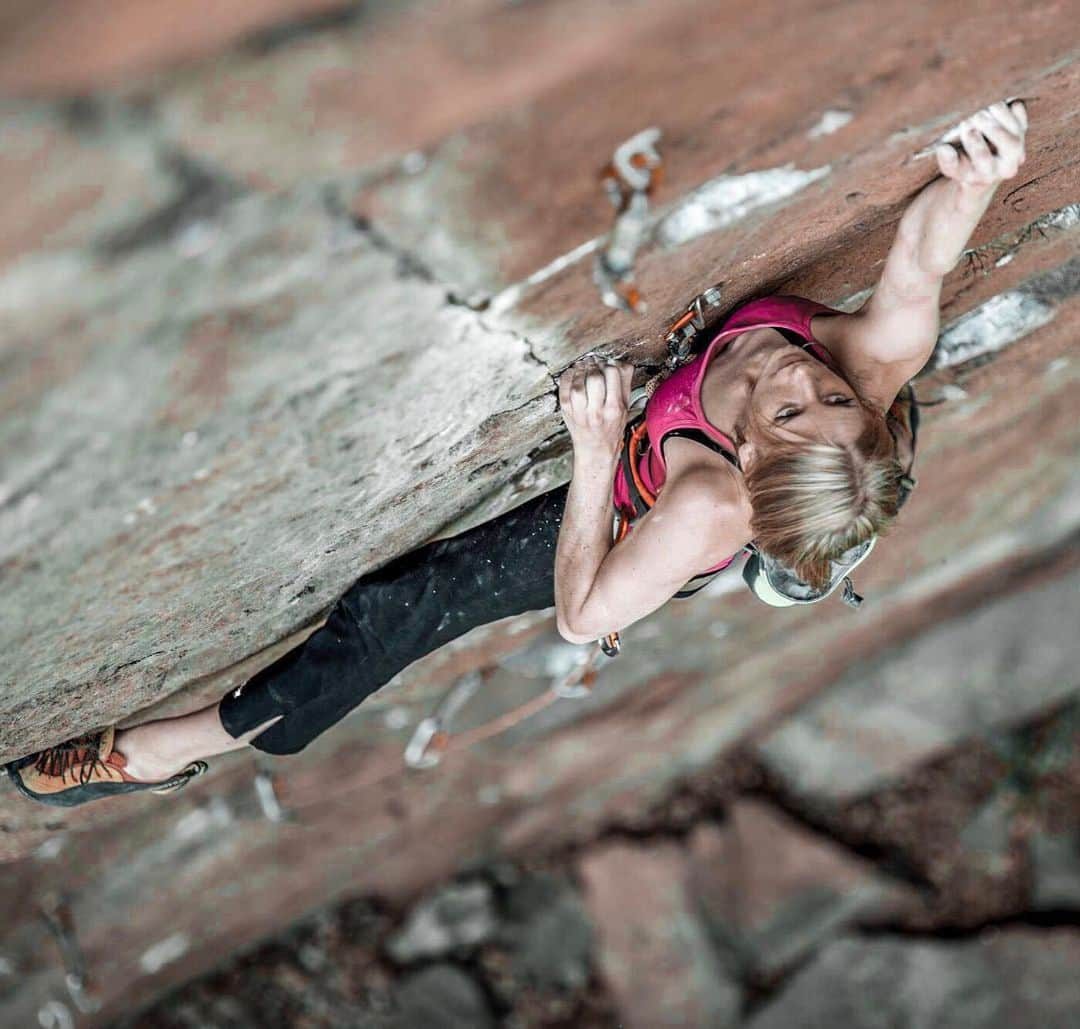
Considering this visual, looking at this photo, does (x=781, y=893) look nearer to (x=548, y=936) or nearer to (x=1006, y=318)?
(x=548, y=936)

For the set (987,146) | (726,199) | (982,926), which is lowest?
(982,926)

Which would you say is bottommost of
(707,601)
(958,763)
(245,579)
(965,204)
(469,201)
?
(958,763)

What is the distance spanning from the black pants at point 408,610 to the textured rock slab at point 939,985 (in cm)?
356

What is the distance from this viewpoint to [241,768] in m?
3.85

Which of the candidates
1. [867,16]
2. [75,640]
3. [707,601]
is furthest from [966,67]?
[707,601]

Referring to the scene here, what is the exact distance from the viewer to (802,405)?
6.28ft

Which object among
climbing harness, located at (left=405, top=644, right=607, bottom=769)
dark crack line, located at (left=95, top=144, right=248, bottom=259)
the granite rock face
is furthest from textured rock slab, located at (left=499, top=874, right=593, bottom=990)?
dark crack line, located at (left=95, top=144, right=248, bottom=259)

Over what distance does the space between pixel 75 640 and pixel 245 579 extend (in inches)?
14.0

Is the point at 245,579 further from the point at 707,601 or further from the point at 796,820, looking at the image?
the point at 796,820

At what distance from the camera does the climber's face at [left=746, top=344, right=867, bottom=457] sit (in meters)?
1.87

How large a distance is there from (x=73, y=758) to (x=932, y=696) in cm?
449

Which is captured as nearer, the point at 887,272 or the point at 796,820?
the point at 887,272

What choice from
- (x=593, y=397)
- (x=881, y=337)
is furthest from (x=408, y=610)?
(x=881, y=337)

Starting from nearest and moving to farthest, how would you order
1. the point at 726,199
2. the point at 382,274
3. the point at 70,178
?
the point at 70,178, the point at 382,274, the point at 726,199
